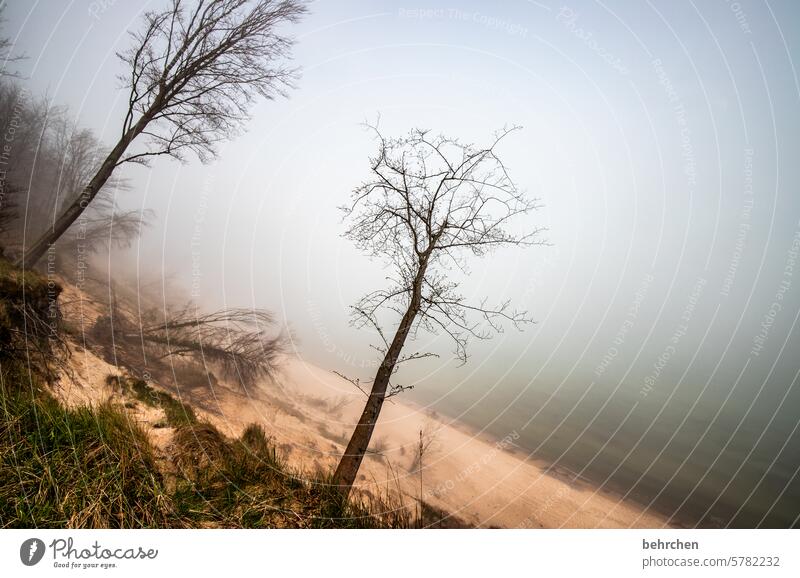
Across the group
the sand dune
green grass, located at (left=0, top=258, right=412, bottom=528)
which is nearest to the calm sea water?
the sand dune

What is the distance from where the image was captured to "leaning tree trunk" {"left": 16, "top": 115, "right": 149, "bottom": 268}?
23.8 ft

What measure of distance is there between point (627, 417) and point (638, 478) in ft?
42.0

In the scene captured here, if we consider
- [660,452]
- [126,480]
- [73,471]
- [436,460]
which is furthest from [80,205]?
[660,452]

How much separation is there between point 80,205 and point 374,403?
28.7ft

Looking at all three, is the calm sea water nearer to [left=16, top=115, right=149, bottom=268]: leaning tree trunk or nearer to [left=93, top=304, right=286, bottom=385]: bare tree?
[left=93, top=304, right=286, bottom=385]: bare tree

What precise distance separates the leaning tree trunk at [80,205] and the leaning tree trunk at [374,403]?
26.6 ft

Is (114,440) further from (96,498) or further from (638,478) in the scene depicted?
(638,478)

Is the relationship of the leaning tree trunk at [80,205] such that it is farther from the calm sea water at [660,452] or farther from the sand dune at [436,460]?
the calm sea water at [660,452]

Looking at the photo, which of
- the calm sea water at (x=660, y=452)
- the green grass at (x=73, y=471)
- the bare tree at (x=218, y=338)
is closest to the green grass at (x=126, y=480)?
the green grass at (x=73, y=471)

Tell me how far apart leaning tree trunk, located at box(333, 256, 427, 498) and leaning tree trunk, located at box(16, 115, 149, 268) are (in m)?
8.12

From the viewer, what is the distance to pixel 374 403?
5.52 metres

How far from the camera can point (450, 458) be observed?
14.9 m
